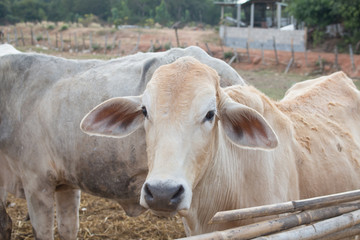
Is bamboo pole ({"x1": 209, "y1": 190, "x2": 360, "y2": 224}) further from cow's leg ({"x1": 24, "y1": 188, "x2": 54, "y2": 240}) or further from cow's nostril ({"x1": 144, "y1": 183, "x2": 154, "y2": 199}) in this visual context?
cow's leg ({"x1": 24, "y1": 188, "x2": 54, "y2": 240})

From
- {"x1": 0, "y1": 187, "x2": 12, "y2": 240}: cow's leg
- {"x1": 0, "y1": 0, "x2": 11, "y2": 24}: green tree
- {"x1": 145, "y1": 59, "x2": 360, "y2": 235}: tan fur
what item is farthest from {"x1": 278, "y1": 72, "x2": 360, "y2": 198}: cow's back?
{"x1": 0, "y1": 0, "x2": 11, "y2": 24}: green tree

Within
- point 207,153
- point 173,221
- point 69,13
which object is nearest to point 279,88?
point 173,221

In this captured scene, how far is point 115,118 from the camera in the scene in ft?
9.61

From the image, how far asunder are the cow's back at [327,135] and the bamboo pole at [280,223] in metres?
0.43

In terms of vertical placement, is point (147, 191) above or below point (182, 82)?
below

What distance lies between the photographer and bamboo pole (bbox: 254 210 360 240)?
2490 mm

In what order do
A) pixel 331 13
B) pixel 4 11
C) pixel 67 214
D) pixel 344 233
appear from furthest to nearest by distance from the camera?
pixel 4 11 → pixel 331 13 → pixel 67 214 → pixel 344 233

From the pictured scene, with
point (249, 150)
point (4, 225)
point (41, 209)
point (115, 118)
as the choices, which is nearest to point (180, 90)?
point (115, 118)

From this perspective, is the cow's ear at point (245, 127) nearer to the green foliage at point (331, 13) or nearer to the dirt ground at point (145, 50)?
the dirt ground at point (145, 50)

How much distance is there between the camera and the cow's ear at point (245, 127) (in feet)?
8.59

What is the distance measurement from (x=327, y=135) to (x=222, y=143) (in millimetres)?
1287

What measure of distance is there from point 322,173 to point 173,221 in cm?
244

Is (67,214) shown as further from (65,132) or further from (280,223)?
(280,223)

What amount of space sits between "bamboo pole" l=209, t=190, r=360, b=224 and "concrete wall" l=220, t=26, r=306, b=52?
26.7m
